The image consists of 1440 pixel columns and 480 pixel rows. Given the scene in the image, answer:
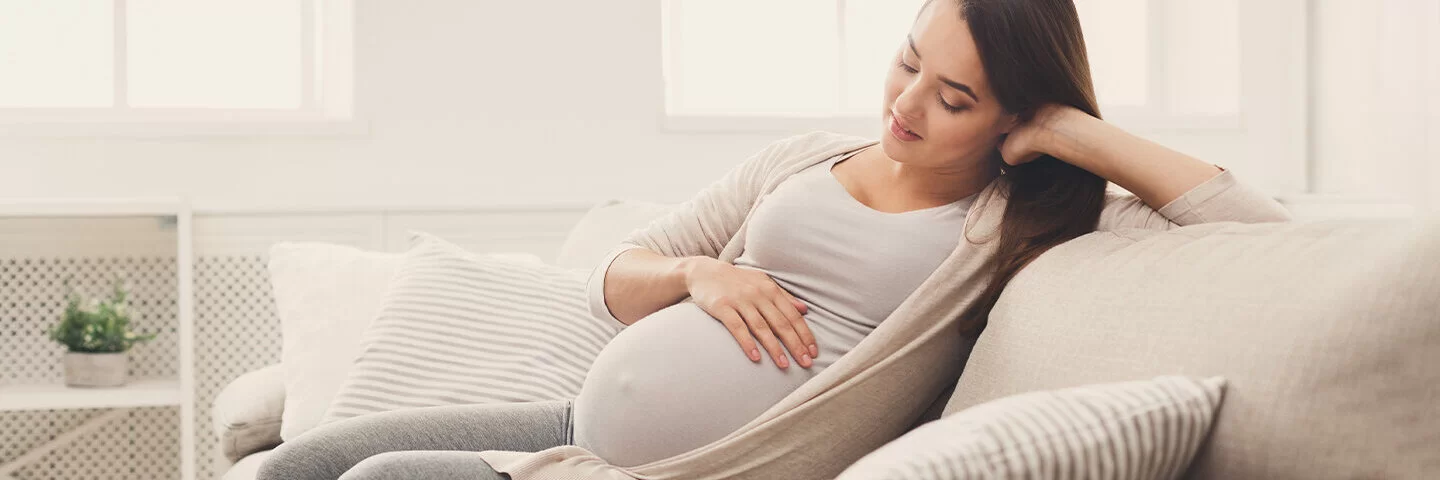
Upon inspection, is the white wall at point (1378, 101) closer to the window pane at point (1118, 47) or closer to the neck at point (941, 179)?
the window pane at point (1118, 47)

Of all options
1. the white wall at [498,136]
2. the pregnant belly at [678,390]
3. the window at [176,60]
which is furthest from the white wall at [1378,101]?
the window at [176,60]

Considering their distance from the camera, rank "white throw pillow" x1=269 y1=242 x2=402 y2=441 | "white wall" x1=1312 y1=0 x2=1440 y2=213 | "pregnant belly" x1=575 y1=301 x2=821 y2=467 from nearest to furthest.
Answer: "pregnant belly" x1=575 y1=301 x2=821 y2=467, "white throw pillow" x1=269 y1=242 x2=402 y2=441, "white wall" x1=1312 y1=0 x2=1440 y2=213

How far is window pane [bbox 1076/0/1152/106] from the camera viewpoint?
3113mm

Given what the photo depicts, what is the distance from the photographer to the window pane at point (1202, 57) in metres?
2.98

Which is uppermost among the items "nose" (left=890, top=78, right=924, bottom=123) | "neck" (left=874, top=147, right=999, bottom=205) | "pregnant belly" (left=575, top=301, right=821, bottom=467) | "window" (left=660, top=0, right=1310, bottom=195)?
"window" (left=660, top=0, right=1310, bottom=195)

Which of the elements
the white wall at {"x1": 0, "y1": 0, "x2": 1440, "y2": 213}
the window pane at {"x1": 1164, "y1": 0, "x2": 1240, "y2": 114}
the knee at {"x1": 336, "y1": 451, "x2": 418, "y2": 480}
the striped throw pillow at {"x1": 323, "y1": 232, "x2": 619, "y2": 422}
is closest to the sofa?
the knee at {"x1": 336, "y1": 451, "x2": 418, "y2": 480}

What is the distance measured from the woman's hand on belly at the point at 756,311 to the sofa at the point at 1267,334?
196mm

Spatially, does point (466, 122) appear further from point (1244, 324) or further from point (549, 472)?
point (1244, 324)

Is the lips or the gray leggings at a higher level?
the lips

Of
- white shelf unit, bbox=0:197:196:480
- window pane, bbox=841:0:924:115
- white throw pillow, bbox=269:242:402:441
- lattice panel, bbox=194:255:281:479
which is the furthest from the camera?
window pane, bbox=841:0:924:115

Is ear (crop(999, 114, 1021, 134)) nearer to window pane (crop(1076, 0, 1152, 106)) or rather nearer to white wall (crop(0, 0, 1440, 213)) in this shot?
white wall (crop(0, 0, 1440, 213))

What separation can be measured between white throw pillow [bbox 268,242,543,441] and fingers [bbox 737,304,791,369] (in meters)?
0.79

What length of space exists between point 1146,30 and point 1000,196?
2.25 metres

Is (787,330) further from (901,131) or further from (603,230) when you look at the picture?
(603,230)
